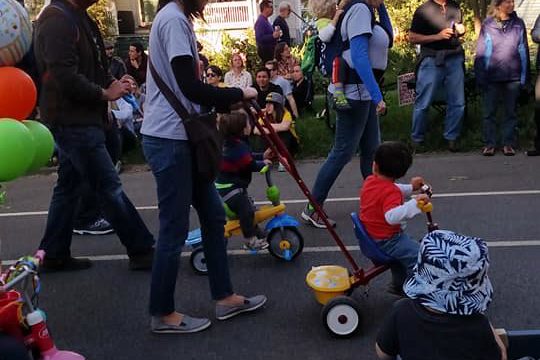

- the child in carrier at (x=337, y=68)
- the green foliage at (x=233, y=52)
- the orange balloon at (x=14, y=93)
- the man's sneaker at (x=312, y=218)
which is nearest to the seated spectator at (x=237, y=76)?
Answer: the green foliage at (x=233, y=52)

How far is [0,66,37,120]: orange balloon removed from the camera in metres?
3.13

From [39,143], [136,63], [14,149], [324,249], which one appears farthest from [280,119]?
[14,149]

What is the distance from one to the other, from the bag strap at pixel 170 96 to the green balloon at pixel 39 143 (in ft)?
2.02

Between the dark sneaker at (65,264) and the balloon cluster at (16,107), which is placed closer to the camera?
the balloon cluster at (16,107)

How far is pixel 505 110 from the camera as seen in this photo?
8289mm

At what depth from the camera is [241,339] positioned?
150 inches

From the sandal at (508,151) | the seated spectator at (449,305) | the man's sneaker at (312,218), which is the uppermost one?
the seated spectator at (449,305)

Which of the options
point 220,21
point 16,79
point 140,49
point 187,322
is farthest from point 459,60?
point 220,21

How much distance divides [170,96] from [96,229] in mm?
2798

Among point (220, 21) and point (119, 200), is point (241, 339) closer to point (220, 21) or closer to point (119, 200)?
point (119, 200)

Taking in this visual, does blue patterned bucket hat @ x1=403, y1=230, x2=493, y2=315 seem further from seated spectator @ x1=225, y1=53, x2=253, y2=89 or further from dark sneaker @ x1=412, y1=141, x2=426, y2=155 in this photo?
seated spectator @ x1=225, y1=53, x2=253, y2=89

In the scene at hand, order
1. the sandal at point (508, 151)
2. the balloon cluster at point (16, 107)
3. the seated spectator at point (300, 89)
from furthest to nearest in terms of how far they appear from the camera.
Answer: the seated spectator at point (300, 89) → the sandal at point (508, 151) → the balloon cluster at point (16, 107)

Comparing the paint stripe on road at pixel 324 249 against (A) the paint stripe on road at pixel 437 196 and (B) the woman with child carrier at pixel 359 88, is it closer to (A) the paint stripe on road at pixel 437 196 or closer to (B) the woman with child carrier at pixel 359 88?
(B) the woman with child carrier at pixel 359 88

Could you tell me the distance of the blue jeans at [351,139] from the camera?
17.6ft
